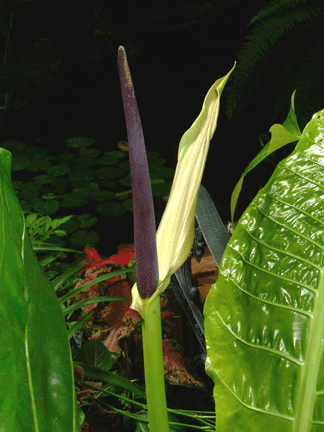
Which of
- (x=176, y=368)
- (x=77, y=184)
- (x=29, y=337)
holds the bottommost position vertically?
(x=176, y=368)

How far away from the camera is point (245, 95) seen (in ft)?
4.62

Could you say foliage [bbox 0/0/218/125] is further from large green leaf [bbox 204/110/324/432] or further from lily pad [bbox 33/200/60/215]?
large green leaf [bbox 204/110/324/432]

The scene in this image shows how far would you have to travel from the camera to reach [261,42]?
1247 millimetres

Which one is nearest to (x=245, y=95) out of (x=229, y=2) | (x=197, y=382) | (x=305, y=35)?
(x=305, y=35)

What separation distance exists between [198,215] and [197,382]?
0.26 meters

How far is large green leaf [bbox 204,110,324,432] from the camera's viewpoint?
0.28m

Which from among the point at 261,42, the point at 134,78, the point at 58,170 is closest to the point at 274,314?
the point at 261,42

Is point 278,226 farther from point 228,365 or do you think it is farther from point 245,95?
point 245,95

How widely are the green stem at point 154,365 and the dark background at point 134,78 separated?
148cm

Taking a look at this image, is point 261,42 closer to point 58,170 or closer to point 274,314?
point 58,170

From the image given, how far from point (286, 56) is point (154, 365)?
1.44 metres

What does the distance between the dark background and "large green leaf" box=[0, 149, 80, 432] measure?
1.50 meters

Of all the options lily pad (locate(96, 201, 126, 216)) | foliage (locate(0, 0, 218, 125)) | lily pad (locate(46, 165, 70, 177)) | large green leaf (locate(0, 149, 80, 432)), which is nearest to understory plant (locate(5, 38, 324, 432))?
large green leaf (locate(0, 149, 80, 432))

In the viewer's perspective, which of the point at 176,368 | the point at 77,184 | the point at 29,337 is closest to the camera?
the point at 29,337
